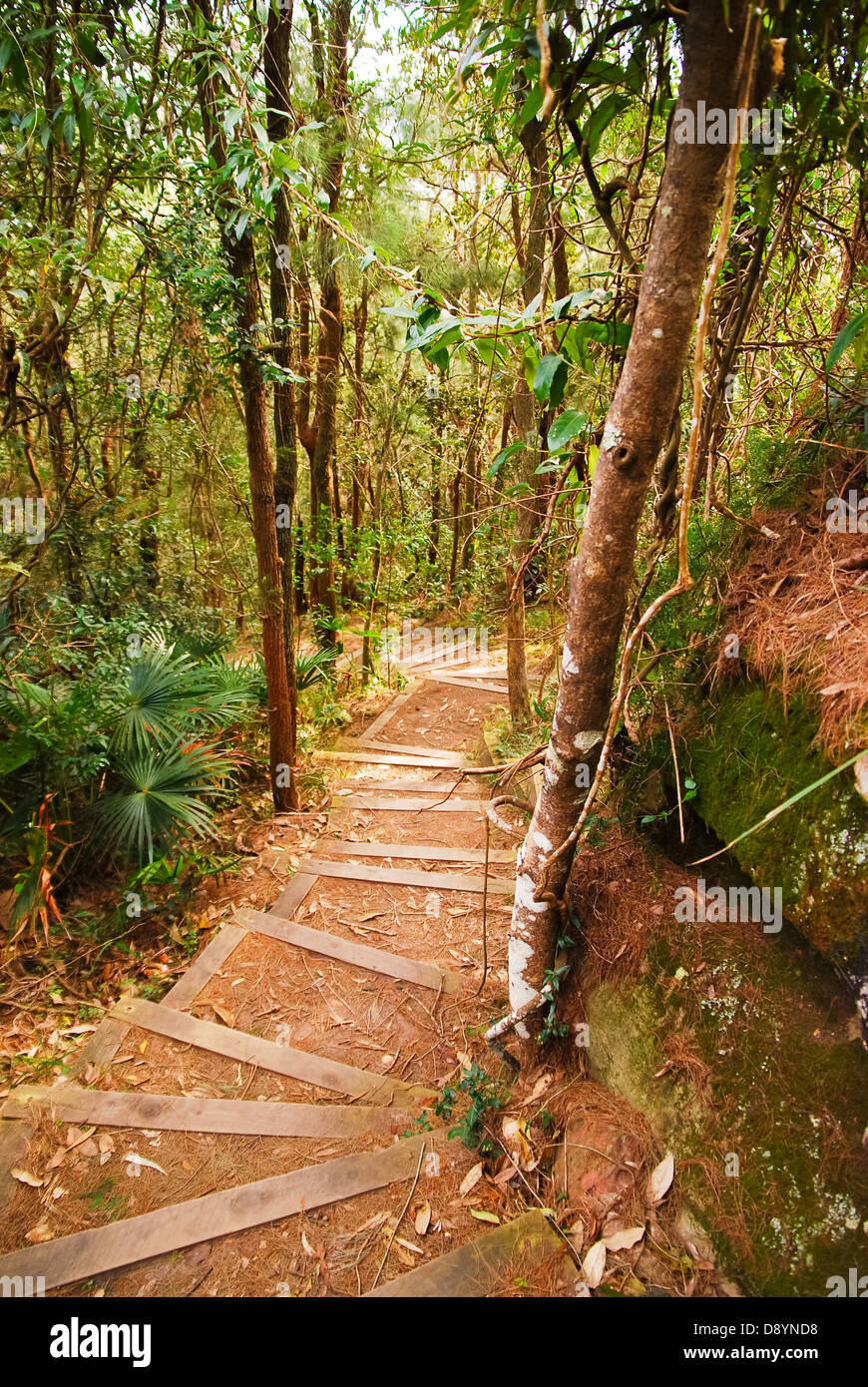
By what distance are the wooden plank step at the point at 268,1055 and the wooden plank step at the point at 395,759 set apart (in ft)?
9.40

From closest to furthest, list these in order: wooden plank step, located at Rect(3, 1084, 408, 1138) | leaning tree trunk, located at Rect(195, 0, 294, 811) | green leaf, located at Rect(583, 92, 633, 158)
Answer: green leaf, located at Rect(583, 92, 633, 158), wooden plank step, located at Rect(3, 1084, 408, 1138), leaning tree trunk, located at Rect(195, 0, 294, 811)

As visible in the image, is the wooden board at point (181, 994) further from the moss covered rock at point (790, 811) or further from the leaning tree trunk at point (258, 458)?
the moss covered rock at point (790, 811)

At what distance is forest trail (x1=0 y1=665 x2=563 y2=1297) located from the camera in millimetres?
2125

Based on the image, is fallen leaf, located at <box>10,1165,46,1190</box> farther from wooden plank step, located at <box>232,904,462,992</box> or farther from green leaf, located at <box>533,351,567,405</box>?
green leaf, located at <box>533,351,567,405</box>

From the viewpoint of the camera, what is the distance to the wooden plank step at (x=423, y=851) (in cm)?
405

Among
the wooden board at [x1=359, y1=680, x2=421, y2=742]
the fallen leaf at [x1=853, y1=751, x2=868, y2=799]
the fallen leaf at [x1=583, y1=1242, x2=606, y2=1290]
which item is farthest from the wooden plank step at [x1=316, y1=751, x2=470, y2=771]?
the fallen leaf at [x1=853, y1=751, x2=868, y2=799]

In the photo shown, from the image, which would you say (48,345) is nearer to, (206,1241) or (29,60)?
(29,60)

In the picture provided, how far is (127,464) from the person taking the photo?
4.98 m

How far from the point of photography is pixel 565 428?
186cm

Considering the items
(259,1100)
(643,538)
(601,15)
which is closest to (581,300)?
(601,15)

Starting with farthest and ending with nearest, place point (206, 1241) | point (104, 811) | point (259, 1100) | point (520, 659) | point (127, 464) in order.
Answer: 1. point (520, 659)
2. point (127, 464)
3. point (104, 811)
4. point (259, 1100)
5. point (206, 1241)

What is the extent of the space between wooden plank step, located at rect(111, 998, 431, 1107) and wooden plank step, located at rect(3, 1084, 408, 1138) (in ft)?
0.29

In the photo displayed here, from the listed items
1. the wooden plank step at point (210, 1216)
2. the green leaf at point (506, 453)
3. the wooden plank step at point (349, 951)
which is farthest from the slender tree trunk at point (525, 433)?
the wooden plank step at point (210, 1216)
